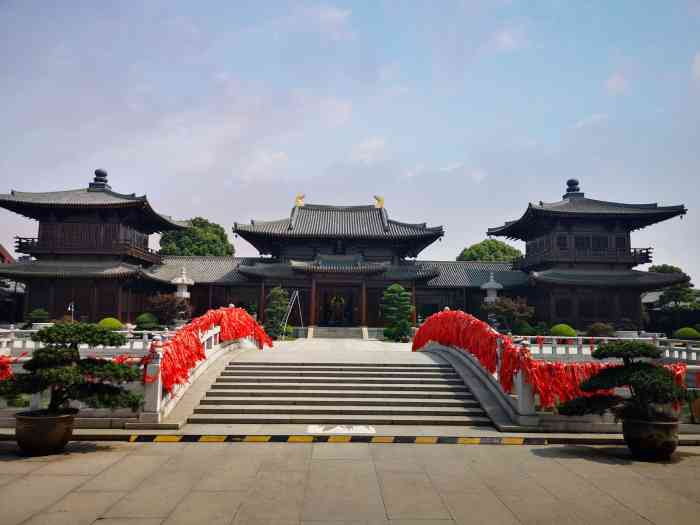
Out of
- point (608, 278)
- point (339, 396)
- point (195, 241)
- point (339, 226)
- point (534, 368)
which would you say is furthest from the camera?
point (195, 241)

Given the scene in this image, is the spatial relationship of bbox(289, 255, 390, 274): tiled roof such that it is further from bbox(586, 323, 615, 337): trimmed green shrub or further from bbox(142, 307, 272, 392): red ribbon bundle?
bbox(142, 307, 272, 392): red ribbon bundle

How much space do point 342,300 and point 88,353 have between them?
20298 millimetres

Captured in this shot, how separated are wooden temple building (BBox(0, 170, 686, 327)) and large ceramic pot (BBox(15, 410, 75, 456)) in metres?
22.3

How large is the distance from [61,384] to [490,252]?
57503 mm

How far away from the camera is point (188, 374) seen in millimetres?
11336

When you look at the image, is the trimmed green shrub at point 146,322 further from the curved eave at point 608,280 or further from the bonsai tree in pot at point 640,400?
the curved eave at point 608,280

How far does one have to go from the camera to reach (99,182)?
107 feet

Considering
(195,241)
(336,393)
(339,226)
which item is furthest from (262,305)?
(195,241)

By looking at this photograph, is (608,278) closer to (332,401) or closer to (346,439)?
(332,401)

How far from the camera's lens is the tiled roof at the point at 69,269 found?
27.8 metres

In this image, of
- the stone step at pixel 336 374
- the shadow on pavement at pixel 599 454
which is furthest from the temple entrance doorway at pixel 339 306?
the shadow on pavement at pixel 599 454

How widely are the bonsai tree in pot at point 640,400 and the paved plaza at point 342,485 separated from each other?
34 centimetres

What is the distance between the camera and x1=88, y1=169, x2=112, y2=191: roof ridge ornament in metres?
32.4

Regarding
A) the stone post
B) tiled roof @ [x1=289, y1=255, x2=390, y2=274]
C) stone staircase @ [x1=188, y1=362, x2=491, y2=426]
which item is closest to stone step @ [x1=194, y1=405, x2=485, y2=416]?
stone staircase @ [x1=188, y1=362, x2=491, y2=426]
